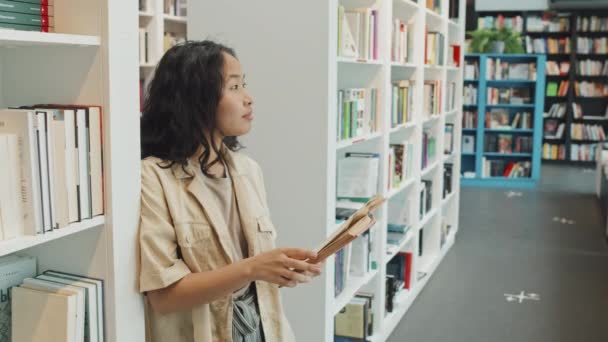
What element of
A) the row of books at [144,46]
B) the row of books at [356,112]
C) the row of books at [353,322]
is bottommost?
the row of books at [353,322]

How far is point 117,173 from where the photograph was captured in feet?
5.11

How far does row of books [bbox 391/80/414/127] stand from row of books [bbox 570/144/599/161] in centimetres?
820

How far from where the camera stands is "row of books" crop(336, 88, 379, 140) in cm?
309

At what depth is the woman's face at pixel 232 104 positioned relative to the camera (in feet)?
5.91

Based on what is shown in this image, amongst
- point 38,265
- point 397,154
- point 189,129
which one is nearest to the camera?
point 38,265

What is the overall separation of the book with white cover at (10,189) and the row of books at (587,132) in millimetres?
11646

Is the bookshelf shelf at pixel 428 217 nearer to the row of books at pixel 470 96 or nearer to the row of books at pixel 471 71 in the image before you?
the row of books at pixel 470 96

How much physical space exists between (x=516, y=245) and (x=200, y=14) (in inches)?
166

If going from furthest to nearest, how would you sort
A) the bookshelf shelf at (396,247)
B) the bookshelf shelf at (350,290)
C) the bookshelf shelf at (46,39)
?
the bookshelf shelf at (396,247) → the bookshelf shelf at (350,290) → the bookshelf shelf at (46,39)

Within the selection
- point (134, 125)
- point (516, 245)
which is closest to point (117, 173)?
point (134, 125)

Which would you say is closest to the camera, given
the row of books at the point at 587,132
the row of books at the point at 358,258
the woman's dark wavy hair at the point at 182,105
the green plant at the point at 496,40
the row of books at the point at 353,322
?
the woman's dark wavy hair at the point at 182,105

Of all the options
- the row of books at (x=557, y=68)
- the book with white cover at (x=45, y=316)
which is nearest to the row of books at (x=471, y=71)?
the row of books at (x=557, y=68)

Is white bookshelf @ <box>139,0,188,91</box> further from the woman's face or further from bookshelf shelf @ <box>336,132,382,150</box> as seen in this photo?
the woman's face

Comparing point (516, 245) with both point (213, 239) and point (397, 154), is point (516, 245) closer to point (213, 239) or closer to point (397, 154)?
point (397, 154)
